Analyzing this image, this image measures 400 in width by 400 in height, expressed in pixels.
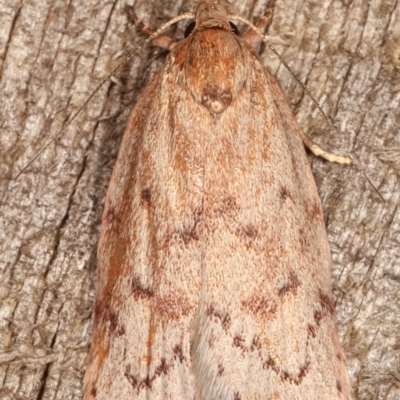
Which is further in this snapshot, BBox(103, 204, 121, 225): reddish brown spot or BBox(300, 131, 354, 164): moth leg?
BBox(300, 131, 354, 164): moth leg

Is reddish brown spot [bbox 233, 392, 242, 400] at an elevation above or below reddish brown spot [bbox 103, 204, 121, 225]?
below

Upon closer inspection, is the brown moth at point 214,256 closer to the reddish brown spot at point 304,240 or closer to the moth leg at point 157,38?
the reddish brown spot at point 304,240

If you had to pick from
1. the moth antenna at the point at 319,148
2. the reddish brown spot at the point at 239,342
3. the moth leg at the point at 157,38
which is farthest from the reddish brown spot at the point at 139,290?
the moth leg at the point at 157,38

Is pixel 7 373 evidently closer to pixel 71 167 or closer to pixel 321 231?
pixel 71 167

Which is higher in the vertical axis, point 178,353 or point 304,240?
point 304,240

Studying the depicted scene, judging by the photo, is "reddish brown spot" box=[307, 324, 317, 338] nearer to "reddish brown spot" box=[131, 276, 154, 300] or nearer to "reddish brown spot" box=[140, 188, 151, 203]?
"reddish brown spot" box=[131, 276, 154, 300]

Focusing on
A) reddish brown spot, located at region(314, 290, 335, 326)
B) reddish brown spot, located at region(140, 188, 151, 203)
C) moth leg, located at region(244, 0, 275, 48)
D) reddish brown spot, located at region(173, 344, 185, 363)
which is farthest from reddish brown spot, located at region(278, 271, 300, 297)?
moth leg, located at region(244, 0, 275, 48)

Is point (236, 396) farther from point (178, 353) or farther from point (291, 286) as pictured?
point (291, 286)

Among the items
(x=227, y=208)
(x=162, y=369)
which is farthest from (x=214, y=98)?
(x=162, y=369)
